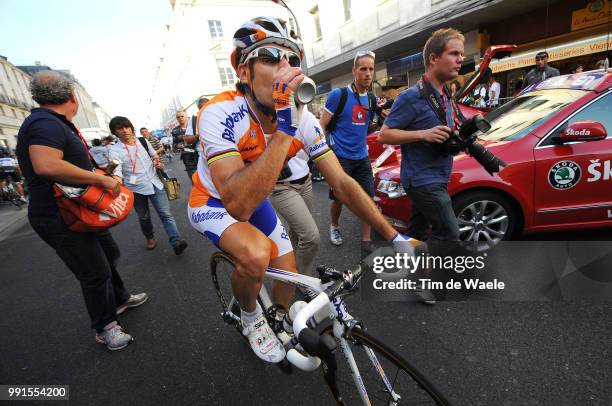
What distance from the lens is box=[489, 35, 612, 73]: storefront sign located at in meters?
8.69

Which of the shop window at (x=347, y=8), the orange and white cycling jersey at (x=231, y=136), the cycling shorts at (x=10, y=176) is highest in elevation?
the shop window at (x=347, y=8)

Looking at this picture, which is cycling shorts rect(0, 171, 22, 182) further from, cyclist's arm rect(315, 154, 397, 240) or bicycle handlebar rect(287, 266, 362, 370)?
bicycle handlebar rect(287, 266, 362, 370)

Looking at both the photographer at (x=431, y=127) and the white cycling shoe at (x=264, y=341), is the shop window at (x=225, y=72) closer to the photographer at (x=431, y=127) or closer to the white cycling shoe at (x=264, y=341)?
the photographer at (x=431, y=127)

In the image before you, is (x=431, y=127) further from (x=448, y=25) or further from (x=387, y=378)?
(x=448, y=25)

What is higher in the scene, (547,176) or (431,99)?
(431,99)

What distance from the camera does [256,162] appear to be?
4.08 feet

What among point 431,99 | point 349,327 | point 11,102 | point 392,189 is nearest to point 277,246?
point 349,327

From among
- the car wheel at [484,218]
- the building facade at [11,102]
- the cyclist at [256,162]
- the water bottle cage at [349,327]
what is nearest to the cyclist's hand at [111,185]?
the cyclist at [256,162]

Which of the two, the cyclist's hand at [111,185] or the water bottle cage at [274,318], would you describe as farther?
the cyclist's hand at [111,185]

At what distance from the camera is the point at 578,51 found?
909 cm

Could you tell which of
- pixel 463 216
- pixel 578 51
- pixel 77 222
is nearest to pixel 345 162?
pixel 463 216

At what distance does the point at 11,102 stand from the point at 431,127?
57313mm

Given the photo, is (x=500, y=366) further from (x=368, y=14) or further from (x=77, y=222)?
(x=368, y=14)

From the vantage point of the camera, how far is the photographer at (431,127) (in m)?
2.27
